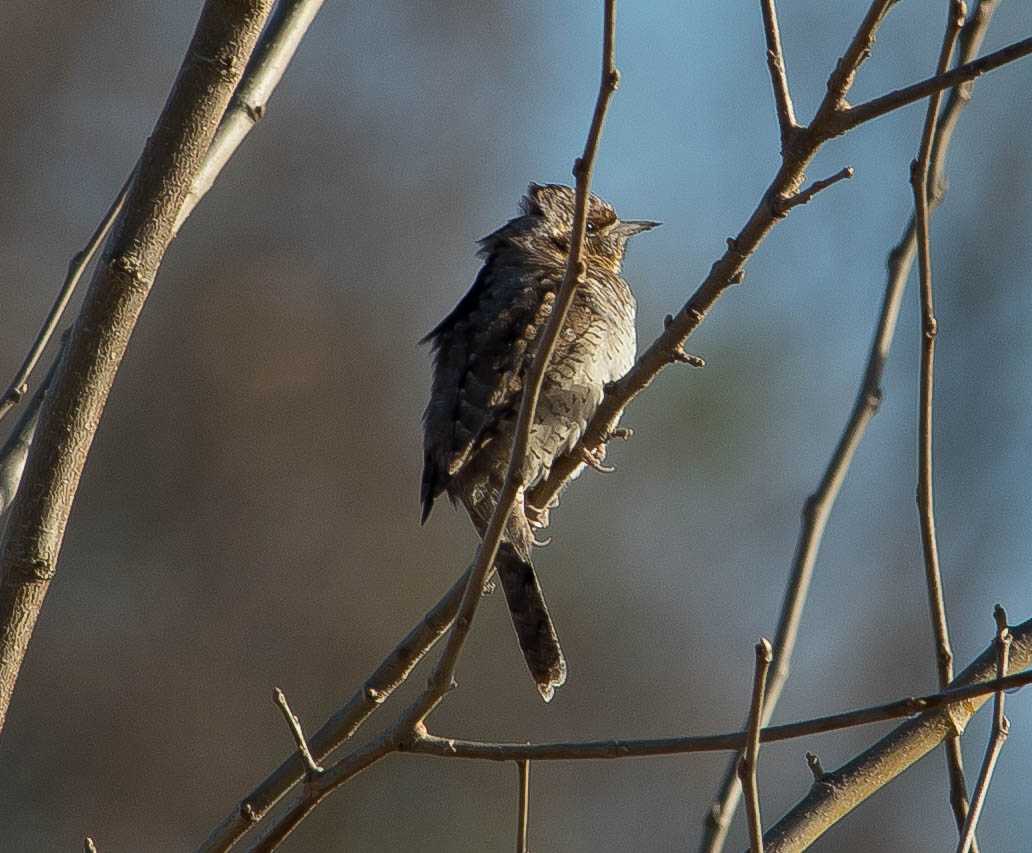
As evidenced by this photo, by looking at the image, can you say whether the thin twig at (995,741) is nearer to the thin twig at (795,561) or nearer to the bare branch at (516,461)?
the thin twig at (795,561)

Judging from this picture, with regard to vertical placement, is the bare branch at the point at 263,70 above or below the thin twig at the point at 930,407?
above

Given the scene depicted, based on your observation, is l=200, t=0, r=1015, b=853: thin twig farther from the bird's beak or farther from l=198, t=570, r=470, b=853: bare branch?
the bird's beak

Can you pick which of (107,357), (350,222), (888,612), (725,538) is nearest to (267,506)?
(350,222)

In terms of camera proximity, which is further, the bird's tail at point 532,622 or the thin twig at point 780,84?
the bird's tail at point 532,622

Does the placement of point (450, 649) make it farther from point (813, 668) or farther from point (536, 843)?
point (813, 668)

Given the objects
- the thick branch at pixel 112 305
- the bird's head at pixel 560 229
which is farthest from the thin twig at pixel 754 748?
the bird's head at pixel 560 229

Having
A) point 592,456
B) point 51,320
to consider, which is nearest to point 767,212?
point 51,320

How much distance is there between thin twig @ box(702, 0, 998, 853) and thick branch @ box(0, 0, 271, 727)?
40.5 inches

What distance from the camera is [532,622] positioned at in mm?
4016

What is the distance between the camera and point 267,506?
10969mm

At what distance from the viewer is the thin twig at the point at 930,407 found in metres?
2.22

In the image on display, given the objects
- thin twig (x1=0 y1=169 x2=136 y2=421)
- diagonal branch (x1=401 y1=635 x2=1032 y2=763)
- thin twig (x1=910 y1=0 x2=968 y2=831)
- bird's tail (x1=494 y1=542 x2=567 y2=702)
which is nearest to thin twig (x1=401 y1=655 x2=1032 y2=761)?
diagonal branch (x1=401 y1=635 x2=1032 y2=763)

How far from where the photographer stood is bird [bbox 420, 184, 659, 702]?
159 inches

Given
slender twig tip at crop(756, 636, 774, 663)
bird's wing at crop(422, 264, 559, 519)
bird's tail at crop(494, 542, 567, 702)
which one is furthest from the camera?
bird's wing at crop(422, 264, 559, 519)
